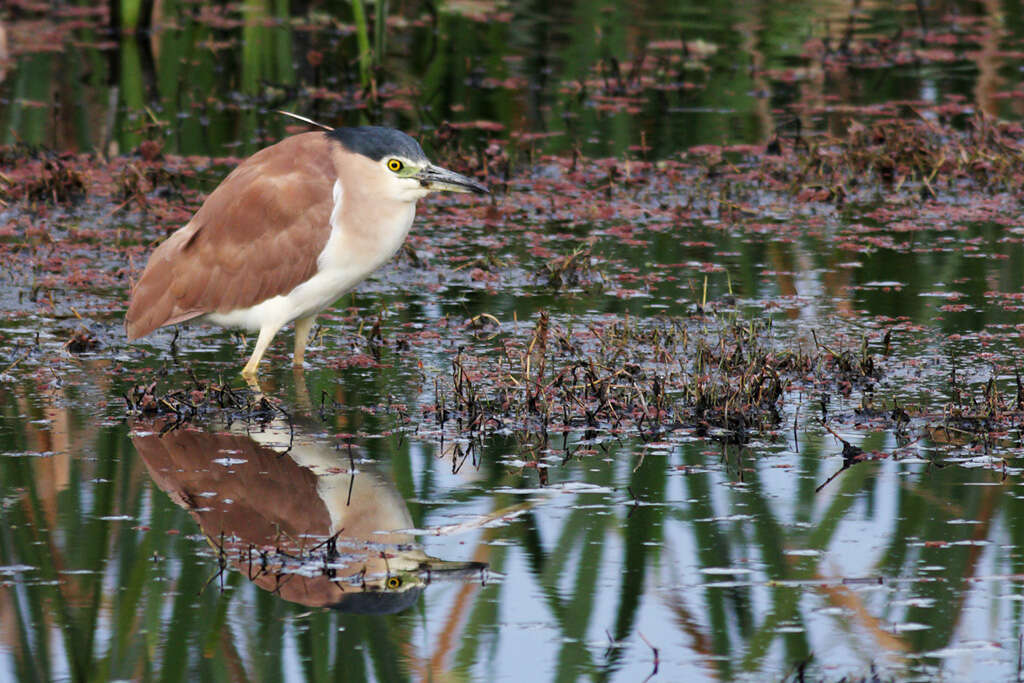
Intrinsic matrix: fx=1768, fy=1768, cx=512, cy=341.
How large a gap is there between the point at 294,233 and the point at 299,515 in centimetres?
188

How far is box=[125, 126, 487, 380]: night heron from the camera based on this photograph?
24.1ft

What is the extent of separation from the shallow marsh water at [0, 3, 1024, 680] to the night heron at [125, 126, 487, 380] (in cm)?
31

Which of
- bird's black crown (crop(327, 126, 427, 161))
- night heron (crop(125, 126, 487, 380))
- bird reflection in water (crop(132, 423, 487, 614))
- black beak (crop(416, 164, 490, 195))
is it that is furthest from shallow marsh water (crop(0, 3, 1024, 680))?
bird's black crown (crop(327, 126, 427, 161))

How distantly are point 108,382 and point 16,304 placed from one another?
1421 millimetres

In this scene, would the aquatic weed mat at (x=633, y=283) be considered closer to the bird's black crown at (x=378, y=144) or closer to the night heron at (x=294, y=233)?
the night heron at (x=294, y=233)

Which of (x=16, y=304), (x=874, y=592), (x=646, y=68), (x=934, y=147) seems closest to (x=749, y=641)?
(x=874, y=592)

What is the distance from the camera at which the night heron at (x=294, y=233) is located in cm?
736

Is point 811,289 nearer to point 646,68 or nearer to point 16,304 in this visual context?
point 16,304

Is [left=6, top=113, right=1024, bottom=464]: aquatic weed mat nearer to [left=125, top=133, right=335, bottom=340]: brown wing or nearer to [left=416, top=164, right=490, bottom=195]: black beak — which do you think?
[left=125, top=133, right=335, bottom=340]: brown wing

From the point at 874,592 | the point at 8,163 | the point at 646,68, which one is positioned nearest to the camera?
the point at 874,592

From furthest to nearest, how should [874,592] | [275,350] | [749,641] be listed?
[275,350], [874,592], [749,641]

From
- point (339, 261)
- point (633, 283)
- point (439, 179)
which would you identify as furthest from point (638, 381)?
point (633, 283)

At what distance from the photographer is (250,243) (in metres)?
7.47

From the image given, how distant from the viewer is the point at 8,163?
36.7 feet
